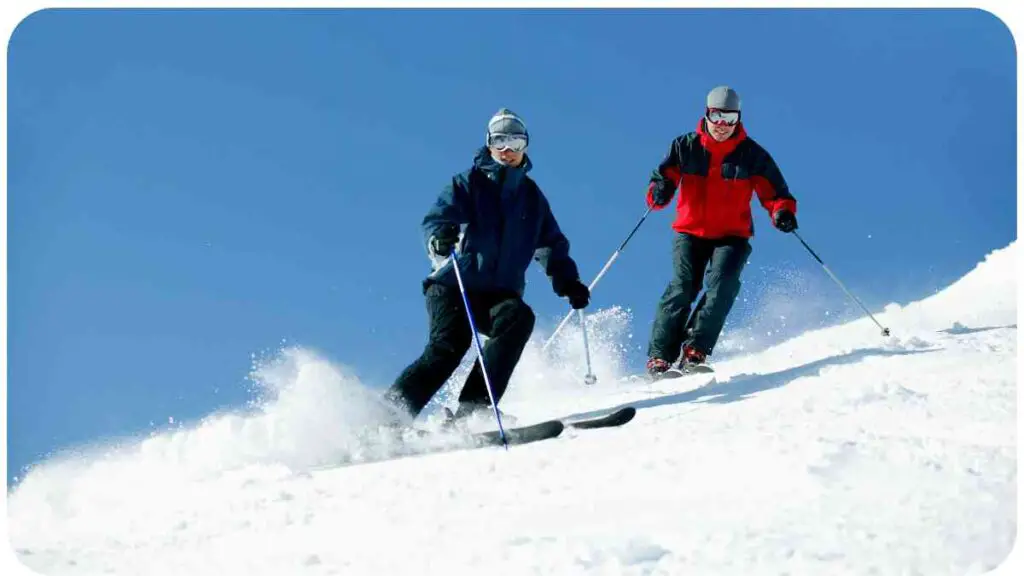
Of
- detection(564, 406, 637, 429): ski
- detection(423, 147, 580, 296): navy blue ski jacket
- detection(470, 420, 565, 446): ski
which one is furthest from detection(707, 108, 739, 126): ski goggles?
detection(470, 420, 565, 446): ski

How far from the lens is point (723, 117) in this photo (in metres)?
6.35

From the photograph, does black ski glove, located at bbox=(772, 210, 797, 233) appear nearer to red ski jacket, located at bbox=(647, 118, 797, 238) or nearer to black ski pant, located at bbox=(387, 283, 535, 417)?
red ski jacket, located at bbox=(647, 118, 797, 238)

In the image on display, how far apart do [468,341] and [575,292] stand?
897 mm

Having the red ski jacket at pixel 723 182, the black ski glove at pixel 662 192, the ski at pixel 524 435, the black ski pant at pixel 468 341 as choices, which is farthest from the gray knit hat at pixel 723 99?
the ski at pixel 524 435

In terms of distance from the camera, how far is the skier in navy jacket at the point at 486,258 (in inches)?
190

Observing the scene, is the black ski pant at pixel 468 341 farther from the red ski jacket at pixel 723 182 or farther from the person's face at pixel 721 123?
the person's face at pixel 721 123

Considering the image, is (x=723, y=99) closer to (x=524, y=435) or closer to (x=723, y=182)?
(x=723, y=182)

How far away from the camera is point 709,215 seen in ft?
21.4

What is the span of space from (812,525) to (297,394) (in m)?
2.71

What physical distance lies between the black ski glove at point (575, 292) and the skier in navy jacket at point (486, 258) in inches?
15.0

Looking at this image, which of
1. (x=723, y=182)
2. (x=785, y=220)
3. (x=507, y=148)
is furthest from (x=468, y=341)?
(x=785, y=220)

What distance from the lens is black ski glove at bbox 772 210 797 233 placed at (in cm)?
659

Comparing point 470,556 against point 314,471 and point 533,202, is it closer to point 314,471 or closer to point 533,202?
point 314,471

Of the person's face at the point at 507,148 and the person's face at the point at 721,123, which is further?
the person's face at the point at 721,123
